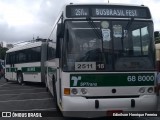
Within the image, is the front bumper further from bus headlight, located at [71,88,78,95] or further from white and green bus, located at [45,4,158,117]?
bus headlight, located at [71,88,78,95]

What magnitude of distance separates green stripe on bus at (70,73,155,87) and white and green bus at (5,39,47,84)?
14197 millimetres

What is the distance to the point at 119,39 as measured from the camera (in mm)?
9234

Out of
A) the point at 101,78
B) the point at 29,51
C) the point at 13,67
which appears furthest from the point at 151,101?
the point at 13,67

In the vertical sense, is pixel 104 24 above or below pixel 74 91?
above

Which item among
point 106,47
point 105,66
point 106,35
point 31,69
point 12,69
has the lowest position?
point 12,69

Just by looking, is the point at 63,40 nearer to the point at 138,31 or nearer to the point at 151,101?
the point at 138,31

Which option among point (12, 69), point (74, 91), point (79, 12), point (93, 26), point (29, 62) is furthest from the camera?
point (12, 69)

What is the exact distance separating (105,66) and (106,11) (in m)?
1.51

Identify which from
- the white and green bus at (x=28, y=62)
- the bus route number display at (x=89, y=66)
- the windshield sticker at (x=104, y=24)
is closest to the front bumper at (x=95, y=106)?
the bus route number display at (x=89, y=66)

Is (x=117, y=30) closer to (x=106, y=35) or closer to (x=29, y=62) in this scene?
(x=106, y=35)

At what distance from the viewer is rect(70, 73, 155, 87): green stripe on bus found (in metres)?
9.08

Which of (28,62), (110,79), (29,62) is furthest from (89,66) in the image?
(28,62)

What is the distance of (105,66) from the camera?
9.12m

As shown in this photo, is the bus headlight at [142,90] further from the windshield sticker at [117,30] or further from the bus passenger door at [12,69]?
the bus passenger door at [12,69]
